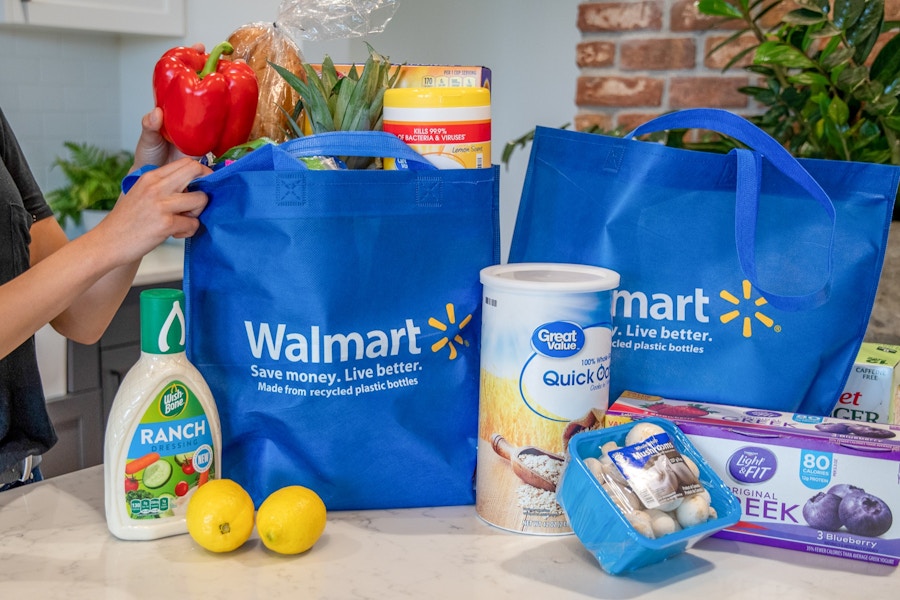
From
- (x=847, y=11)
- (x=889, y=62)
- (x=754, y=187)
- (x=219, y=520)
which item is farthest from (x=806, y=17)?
(x=219, y=520)

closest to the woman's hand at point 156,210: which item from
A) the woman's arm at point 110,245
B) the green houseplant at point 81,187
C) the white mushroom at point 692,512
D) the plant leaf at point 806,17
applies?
the woman's arm at point 110,245

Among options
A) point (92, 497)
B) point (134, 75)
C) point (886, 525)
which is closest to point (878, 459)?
point (886, 525)

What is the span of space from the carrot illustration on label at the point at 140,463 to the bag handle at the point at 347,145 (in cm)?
30

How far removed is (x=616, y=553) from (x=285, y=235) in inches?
15.9

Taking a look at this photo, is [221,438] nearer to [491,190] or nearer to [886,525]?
[491,190]

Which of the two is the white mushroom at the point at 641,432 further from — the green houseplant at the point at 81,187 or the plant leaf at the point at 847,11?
the green houseplant at the point at 81,187

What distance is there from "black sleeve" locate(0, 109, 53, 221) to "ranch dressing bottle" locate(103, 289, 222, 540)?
20.7 inches

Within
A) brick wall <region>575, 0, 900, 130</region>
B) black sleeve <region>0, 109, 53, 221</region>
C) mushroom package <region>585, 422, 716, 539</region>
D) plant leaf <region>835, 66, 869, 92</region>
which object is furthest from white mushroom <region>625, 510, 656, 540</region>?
brick wall <region>575, 0, 900, 130</region>

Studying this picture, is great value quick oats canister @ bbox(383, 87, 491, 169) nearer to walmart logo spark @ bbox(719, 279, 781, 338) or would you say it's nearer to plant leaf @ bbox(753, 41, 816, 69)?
walmart logo spark @ bbox(719, 279, 781, 338)

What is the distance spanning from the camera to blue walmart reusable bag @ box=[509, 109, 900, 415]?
0.92 m

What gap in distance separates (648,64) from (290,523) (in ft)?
6.62

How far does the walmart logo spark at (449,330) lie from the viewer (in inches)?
35.7

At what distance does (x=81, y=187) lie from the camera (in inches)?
109

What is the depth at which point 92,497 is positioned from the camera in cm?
93
